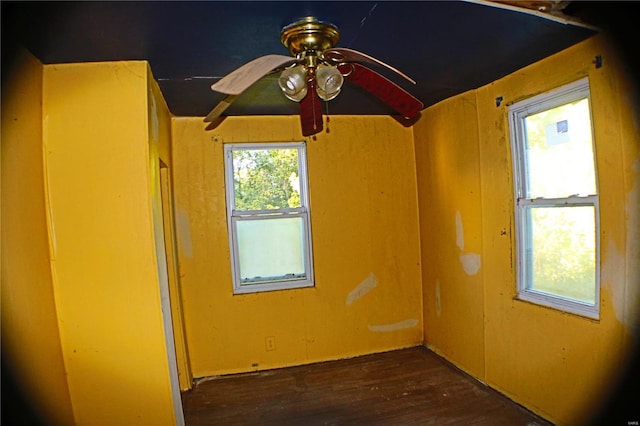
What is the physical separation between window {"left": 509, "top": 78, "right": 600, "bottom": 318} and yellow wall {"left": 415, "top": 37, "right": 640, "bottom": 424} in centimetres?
7

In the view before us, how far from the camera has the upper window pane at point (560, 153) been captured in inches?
79.9

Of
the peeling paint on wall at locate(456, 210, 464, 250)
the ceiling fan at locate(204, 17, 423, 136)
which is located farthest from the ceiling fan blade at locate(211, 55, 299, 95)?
the peeling paint on wall at locate(456, 210, 464, 250)

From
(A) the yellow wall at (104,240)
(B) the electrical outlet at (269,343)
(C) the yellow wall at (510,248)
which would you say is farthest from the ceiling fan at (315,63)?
(B) the electrical outlet at (269,343)

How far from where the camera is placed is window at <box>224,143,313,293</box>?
327 cm

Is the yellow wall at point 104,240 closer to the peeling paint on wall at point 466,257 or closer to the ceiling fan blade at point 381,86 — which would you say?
the ceiling fan blade at point 381,86

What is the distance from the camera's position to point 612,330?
1.87 meters

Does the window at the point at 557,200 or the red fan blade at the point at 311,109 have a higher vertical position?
the red fan blade at the point at 311,109

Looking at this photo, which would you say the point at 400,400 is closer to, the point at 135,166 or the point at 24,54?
the point at 135,166

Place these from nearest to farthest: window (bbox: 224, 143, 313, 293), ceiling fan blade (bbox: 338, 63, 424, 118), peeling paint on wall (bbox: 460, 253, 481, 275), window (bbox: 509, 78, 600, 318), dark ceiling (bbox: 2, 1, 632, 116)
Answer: dark ceiling (bbox: 2, 1, 632, 116) < ceiling fan blade (bbox: 338, 63, 424, 118) < window (bbox: 509, 78, 600, 318) < peeling paint on wall (bbox: 460, 253, 481, 275) < window (bbox: 224, 143, 313, 293)

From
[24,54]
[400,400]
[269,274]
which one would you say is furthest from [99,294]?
[400,400]

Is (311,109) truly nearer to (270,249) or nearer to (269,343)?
(270,249)

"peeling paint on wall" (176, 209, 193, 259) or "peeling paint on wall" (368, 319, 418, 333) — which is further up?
"peeling paint on wall" (176, 209, 193, 259)

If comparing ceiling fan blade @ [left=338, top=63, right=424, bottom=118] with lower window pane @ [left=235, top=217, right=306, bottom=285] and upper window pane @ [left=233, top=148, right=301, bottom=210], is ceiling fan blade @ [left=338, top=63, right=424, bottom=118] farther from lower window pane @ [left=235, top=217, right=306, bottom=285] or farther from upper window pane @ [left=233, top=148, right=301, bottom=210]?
lower window pane @ [left=235, top=217, right=306, bottom=285]

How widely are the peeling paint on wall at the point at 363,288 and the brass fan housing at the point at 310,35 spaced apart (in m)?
2.39
